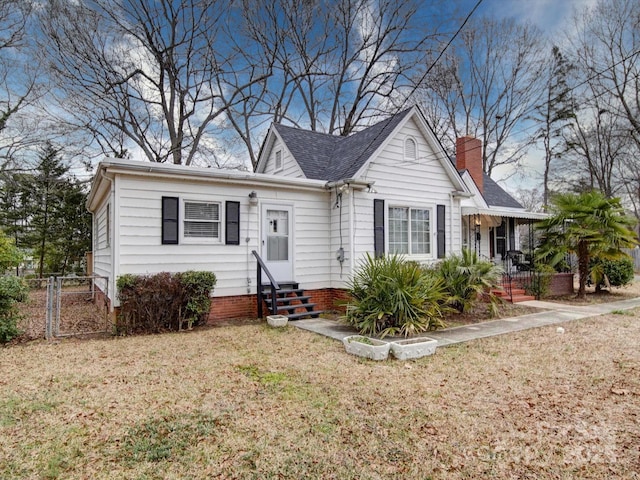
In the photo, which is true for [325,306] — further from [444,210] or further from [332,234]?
[444,210]

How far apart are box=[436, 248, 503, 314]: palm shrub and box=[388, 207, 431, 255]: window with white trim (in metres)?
1.89

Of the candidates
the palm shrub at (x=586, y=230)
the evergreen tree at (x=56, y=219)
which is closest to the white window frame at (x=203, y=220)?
the palm shrub at (x=586, y=230)

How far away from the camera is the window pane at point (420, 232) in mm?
11250

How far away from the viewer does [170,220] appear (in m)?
8.36

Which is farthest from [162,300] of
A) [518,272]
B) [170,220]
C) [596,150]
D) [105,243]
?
[596,150]

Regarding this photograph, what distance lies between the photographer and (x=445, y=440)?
338 cm

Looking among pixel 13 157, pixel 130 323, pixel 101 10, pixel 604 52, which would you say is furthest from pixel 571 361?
pixel 604 52

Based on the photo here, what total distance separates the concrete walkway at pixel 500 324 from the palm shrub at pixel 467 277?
2.31 ft

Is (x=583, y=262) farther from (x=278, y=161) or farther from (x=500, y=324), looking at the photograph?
→ (x=278, y=161)

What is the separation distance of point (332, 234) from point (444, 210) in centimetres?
370

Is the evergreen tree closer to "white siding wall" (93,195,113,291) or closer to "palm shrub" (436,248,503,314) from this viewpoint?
"white siding wall" (93,195,113,291)

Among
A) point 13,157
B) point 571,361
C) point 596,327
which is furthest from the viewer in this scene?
point 13,157

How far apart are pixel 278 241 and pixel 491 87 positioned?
2222 centimetres

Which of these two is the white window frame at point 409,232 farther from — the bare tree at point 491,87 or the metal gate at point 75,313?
the bare tree at point 491,87
